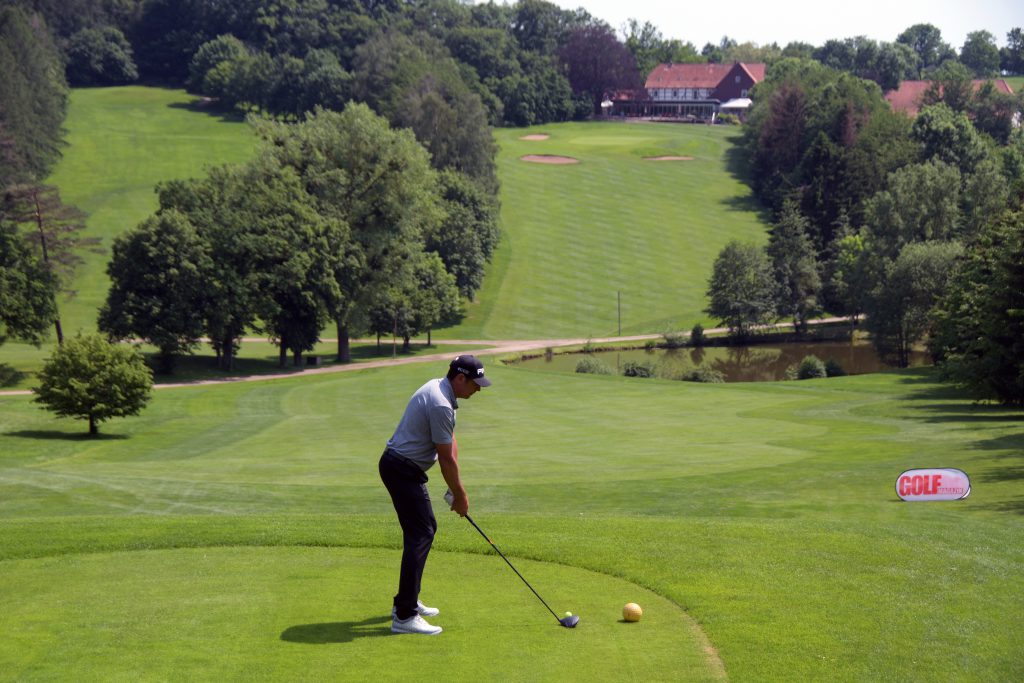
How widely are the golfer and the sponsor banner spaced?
11597 mm

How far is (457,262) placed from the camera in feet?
351

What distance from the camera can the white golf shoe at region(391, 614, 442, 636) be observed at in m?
11.9

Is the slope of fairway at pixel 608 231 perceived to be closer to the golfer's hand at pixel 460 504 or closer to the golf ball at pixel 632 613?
the golfer's hand at pixel 460 504

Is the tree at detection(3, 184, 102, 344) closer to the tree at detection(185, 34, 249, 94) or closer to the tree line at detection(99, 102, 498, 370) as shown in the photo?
the tree line at detection(99, 102, 498, 370)

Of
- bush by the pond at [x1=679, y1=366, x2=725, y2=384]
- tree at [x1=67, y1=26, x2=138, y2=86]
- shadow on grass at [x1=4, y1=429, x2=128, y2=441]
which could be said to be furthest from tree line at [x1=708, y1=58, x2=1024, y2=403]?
tree at [x1=67, y1=26, x2=138, y2=86]

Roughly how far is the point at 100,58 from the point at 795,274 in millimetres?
130771

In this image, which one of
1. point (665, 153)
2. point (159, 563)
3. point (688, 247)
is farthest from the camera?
point (665, 153)

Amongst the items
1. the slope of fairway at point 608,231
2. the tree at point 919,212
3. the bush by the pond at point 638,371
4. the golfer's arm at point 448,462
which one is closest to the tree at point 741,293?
the slope of fairway at point 608,231

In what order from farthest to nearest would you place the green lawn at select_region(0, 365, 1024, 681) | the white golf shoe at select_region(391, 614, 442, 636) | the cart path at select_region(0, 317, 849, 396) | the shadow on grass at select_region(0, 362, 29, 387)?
the cart path at select_region(0, 317, 849, 396)
the shadow on grass at select_region(0, 362, 29, 387)
the white golf shoe at select_region(391, 614, 442, 636)
the green lawn at select_region(0, 365, 1024, 681)

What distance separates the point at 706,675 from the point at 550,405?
47063mm

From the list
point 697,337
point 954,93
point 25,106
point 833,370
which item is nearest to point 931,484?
point 833,370

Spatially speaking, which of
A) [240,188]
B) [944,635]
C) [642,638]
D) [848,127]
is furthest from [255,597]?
[848,127]

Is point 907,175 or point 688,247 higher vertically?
point 907,175

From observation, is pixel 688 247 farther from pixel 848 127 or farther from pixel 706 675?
pixel 706 675
